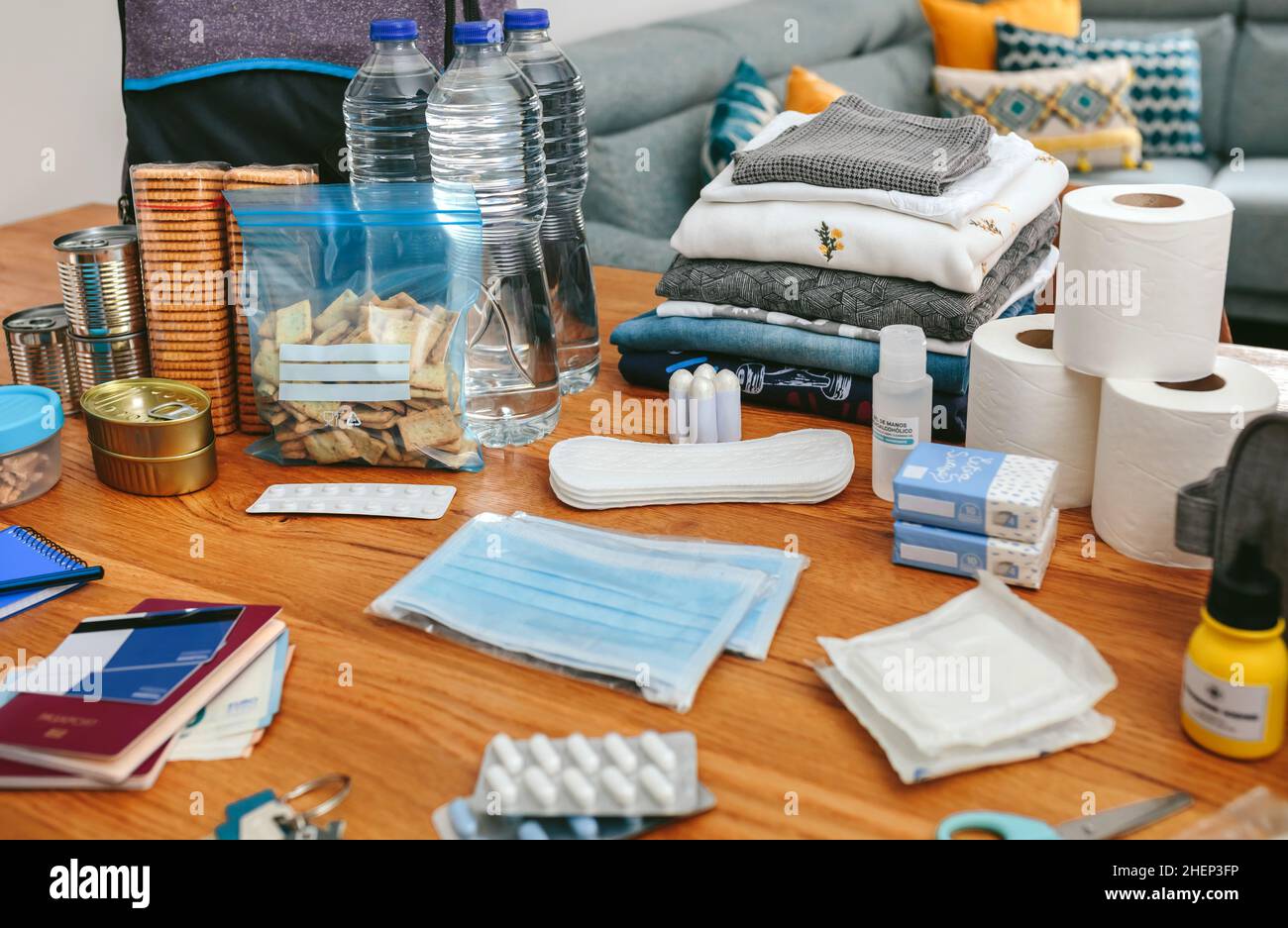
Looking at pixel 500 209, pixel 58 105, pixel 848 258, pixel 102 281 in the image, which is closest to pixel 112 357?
pixel 102 281

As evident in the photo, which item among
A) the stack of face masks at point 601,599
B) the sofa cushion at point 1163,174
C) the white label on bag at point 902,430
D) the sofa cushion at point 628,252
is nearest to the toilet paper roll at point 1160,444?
the white label on bag at point 902,430

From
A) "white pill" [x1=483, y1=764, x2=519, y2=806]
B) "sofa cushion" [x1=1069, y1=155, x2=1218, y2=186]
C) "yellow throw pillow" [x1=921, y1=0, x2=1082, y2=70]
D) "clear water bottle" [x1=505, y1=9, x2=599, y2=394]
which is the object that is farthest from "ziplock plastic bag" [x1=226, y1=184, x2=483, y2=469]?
"yellow throw pillow" [x1=921, y1=0, x2=1082, y2=70]

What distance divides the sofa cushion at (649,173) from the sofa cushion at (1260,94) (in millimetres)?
1772

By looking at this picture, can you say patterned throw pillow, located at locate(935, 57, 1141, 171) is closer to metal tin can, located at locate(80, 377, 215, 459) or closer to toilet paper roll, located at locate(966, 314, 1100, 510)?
toilet paper roll, located at locate(966, 314, 1100, 510)

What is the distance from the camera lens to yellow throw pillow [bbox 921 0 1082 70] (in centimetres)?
343

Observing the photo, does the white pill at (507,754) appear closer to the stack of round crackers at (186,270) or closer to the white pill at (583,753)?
the white pill at (583,753)

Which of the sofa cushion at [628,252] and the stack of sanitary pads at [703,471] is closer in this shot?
the stack of sanitary pads at [703,471]

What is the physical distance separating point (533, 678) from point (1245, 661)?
426 millimetres

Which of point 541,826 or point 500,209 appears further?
point 500,209

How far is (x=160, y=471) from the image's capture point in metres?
1.07

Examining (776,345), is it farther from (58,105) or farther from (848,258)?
(58,105)

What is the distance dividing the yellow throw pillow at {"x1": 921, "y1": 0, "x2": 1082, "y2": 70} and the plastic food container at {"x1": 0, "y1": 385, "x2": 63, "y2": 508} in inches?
118

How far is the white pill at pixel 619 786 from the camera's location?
651 mm
